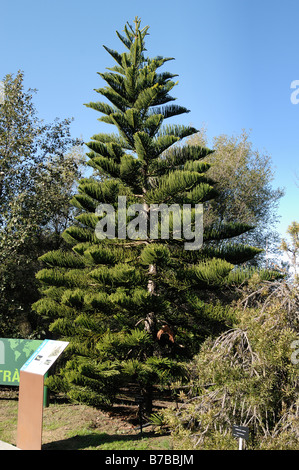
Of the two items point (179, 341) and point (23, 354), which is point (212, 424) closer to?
point (179, 341)

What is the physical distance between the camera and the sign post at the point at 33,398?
5789 mm

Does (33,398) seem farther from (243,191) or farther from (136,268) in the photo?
(243,191)

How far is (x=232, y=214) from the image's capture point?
1633cm

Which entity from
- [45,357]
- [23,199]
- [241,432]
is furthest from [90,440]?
[23,199]

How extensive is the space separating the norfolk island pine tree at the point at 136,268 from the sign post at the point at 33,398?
1237 millimetres

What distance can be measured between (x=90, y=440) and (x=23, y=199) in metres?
7.03

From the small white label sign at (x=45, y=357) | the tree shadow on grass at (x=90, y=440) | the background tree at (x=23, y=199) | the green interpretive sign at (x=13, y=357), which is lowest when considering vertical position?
the tree shadow on grass at (x=90, y=440)

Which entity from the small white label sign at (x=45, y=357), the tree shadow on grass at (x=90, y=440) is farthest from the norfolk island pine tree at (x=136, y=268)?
the small white label sign at (x=45, y=357)

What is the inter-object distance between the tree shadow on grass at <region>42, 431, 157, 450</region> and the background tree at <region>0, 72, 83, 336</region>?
16.2 ft

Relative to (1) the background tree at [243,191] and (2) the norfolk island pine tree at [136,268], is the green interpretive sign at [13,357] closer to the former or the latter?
(2) the norfolk island pine tree at [136,268]

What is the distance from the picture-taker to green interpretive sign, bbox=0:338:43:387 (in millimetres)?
9047

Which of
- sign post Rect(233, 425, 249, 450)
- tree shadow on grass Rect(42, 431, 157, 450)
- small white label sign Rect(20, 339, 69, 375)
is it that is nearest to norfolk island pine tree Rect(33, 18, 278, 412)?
tree shadow on grass Rect(42, 431, 157, 450)
